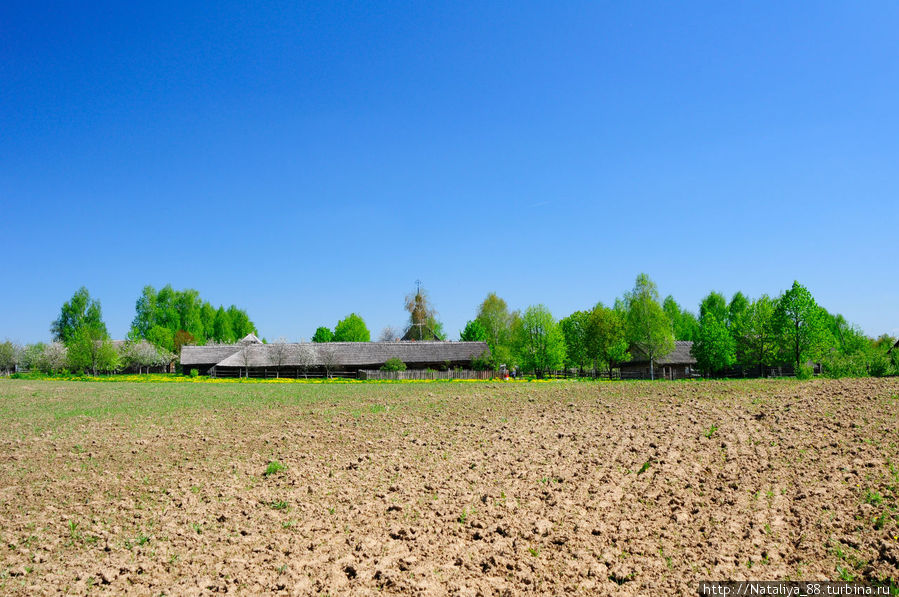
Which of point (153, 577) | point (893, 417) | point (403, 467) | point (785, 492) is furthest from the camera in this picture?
point (893, 417)

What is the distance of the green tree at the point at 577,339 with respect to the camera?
200 ft

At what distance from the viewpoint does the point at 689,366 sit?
214 ft

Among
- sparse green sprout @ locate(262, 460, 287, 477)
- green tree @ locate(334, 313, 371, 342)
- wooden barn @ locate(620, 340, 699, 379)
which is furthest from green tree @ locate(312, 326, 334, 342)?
sparse green sprout @ locate(262, 460, 287, 477)

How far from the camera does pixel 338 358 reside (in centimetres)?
6228

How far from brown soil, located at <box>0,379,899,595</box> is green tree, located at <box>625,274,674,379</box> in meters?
41.6

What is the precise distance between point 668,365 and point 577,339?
12.3m

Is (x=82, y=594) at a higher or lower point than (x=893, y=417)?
lower

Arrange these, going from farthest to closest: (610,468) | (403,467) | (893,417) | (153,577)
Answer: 1. (893,417)
2. (403,467)
3. (610,468)
4. (153,577)

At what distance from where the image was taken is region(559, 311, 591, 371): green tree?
60.9 metres

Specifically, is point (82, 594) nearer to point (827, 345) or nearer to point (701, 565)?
point (701, 565)

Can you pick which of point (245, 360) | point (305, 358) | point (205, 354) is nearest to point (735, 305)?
point (305, 358)

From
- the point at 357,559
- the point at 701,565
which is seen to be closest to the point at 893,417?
the point at 701,565

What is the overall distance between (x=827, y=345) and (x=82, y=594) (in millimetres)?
58887

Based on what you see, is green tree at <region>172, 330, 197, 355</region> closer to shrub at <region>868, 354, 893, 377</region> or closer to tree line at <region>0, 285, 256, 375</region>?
tree line at <region>0, 285, 256, 375</region>
